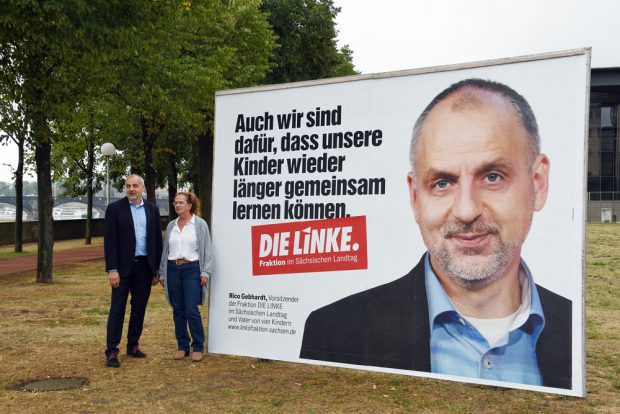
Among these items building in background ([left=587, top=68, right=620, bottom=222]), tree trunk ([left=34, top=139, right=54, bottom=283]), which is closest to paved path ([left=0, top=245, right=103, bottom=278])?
tree trunk ([left=34, top=139, right=54, bottom=283])

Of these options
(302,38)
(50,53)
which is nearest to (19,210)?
(50,53)

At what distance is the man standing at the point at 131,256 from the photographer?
7684 millimetres

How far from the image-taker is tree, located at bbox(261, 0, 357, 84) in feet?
108

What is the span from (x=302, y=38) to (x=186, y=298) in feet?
91.1

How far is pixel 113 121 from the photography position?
2473 cm

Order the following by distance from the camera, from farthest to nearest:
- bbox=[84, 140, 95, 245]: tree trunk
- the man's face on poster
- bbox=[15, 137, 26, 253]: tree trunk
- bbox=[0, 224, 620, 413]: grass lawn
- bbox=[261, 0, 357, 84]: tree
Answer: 1. bbox=[261, 0, 357, 84]: tree
2. bbox=[84, 140, 95, 245]: tree trunk
3. bbox=[15, 137, 26, 253]: tree trunk
4. bbox=[0, 224, 620, 413]: grass lawn
5. the man's face on poster

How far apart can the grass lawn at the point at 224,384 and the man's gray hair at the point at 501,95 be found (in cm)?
207

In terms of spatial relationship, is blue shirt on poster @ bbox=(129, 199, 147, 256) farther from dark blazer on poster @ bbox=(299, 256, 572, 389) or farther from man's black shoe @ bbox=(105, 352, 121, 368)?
dark blazer on poster @ bbox=(299, 256, 572, 389)

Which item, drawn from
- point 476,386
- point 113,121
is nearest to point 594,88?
point 113,121

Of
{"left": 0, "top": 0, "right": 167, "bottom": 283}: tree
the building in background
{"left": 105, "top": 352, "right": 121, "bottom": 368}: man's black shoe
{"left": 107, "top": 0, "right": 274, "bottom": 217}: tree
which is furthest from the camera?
the building in background

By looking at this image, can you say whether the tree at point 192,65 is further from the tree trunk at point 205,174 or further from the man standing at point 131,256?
the man standing at point 131,256

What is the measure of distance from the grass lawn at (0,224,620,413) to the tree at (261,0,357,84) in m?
23.8

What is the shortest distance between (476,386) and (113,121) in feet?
66.3

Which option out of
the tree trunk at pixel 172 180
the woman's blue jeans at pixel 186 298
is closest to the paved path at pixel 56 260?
the woman's blue jeans at pixel 186 298
